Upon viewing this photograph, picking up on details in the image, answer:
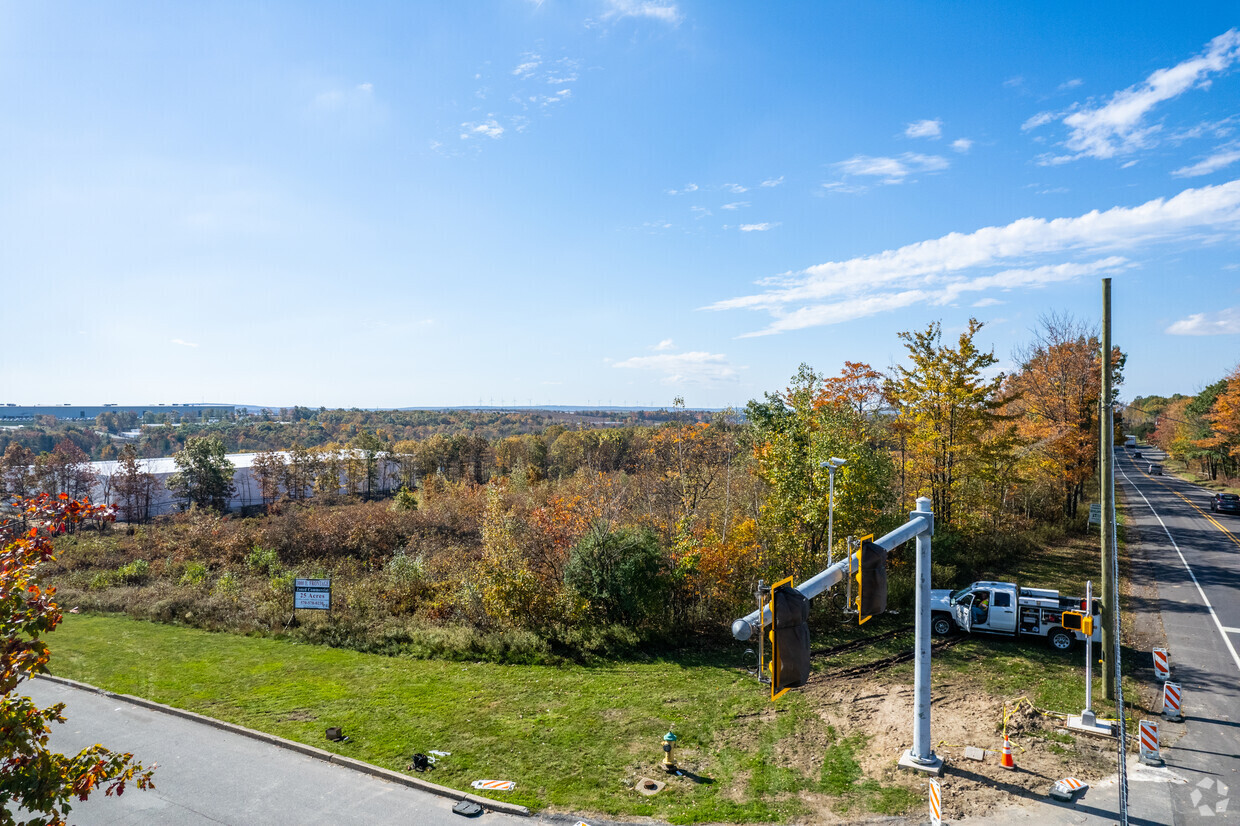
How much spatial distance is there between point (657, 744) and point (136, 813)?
373 inches

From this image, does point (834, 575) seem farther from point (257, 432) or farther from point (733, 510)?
point (257, 432)

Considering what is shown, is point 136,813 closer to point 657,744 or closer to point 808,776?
point 657,744

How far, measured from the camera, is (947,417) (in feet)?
95.4

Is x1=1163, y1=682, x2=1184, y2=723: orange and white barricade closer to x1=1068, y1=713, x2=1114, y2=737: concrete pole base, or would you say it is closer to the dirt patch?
x1=1068, y1=713, x2=1114, y2=737: concrete pole base

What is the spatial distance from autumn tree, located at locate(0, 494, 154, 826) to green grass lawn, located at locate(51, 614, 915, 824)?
24.2 feet

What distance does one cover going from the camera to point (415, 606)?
23.5 m

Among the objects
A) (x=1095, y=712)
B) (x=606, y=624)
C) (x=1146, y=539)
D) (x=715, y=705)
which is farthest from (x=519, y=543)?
(x=1146, y=539)

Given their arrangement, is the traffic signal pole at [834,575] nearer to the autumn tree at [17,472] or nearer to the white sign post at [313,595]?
the white sign post at [313,595]

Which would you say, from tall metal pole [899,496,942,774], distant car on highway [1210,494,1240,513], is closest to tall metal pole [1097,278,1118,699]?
tall metal pole [899,496,942,774]

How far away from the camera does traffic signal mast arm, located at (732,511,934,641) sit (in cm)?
649

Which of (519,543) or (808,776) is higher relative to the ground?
(519,543)

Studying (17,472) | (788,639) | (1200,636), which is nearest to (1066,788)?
(788,639)

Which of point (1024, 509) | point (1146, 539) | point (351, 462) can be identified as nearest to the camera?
point (1146, 539)

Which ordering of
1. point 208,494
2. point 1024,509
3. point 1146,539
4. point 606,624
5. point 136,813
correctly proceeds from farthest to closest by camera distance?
1. point 208,494
2. point 1024,509
3. point 1146,539
4. point 606,624
5. point 136,813
